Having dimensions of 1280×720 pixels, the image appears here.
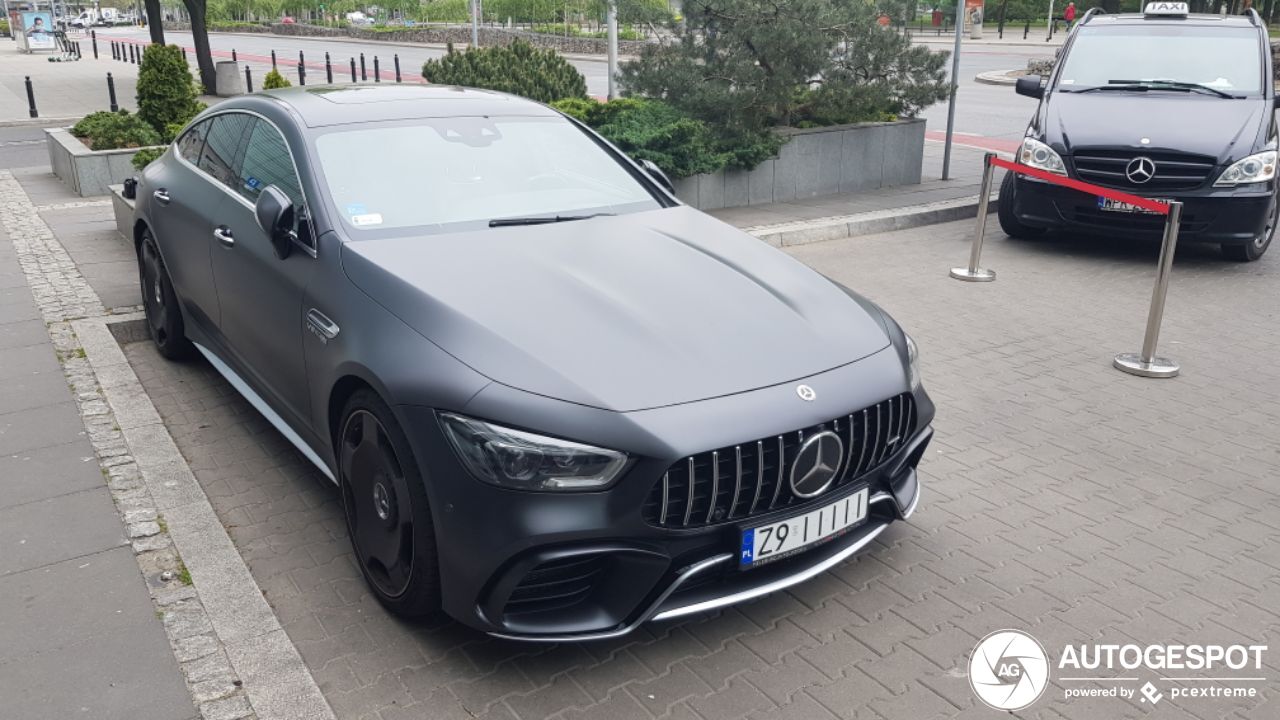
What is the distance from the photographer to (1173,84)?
30.3 ft

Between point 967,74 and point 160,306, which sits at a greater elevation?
point 967,74

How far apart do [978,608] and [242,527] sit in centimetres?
285

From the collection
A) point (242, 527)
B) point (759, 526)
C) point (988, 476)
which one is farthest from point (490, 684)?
point (988, 476)

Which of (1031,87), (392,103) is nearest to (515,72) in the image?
(1031,87)

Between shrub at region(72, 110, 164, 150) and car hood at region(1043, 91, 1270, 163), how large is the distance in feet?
31.3

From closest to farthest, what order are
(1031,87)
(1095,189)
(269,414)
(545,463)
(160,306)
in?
(545,463)
(269,414)
(160,306)
(1095,189)
(1031,87)

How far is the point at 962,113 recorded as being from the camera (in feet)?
66.2

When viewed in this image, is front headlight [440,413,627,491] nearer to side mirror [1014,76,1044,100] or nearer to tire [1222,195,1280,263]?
tire [1222,195,1280,263]

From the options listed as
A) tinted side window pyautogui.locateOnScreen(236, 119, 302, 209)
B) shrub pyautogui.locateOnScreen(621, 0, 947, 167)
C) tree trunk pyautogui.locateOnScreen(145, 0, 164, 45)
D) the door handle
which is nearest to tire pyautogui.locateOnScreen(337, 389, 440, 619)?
tinted side window pyautogui.locateOnScreen(236, 119, 302, 209)

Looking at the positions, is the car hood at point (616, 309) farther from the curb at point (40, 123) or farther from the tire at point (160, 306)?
the curb at point (40, 123)

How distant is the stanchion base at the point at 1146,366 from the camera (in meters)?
6.30

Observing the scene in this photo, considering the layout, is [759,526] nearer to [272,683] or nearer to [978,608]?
[978,608]

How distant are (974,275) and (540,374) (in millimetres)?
6124

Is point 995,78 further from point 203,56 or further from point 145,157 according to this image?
point 145,157
